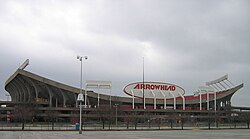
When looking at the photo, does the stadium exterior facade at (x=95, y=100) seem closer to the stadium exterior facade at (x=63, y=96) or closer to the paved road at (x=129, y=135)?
the stadium exterior facade at (x=63, y=96)

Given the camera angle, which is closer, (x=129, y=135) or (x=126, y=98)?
(x=129, y=135)

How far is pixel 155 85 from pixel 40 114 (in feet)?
151

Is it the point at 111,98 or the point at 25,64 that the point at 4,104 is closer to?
the point at 25,64

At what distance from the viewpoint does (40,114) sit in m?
110

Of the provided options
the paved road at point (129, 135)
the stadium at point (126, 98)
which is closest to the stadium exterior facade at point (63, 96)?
the stadium at point (126, 98)

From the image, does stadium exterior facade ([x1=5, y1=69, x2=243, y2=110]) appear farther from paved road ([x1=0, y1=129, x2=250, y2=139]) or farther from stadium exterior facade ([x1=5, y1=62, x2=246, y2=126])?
paved road ([x1=0, y1=129, x2=250, y2=139])

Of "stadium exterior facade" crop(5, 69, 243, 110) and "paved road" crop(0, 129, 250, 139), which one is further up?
"stadium exterior facade" crop(5, 69, 243, 110)

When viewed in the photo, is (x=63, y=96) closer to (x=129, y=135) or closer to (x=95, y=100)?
(x=95, y=100)

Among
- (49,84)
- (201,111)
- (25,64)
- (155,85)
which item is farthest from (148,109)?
(25,64)

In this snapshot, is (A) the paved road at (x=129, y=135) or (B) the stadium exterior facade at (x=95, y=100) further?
(B) the stadium exterior facade at (x=95, y=100)

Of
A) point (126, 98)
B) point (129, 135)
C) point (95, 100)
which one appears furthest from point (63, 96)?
point (129, 135)

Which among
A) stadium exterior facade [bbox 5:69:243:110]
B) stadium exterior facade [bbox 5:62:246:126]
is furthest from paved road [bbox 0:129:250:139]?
stadium exterior facade [bbox 5:69:243:110]

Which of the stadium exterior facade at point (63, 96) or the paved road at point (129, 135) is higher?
the stadium exterior facade at point (63, 96)

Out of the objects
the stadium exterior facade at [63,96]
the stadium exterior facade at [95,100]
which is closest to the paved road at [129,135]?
the stadium exterior facade at [95,100]
